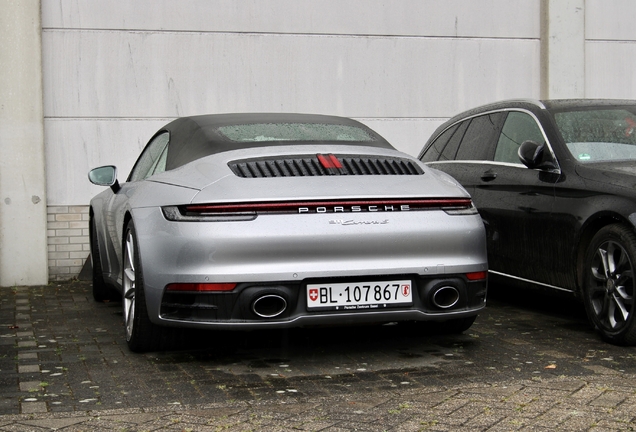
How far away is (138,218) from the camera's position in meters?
5.54

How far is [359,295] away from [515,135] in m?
2.75

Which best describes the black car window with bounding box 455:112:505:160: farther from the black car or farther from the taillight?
the taillight

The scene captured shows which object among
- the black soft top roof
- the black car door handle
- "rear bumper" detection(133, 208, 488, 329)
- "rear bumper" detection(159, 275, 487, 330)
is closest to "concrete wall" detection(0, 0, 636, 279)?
the black car door handle

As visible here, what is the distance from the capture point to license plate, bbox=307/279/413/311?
197 inches

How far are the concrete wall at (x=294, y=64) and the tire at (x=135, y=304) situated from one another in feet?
13.6

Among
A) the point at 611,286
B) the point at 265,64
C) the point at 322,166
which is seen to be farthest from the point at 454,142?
the point at 322,166

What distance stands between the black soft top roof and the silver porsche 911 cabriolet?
15 centimetres

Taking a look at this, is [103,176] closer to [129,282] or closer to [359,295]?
[129,282]

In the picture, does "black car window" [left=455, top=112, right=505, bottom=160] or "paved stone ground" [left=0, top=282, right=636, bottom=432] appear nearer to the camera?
"paved stone ground" [left=0, top=282, right=636, bottom=432]

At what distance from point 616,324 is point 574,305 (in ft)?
6.34

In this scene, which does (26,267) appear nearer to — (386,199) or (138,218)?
(138,218)

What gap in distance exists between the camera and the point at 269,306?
16.5 feet

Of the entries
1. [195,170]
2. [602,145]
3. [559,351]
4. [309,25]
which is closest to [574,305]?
[602,145]

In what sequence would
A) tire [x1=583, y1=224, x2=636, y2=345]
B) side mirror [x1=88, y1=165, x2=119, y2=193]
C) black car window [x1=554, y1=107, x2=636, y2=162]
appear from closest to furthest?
tire [x1=583, y1=224, x2=636, y2=345]
black car window [x1=554, y1=107, x2=636, y2=162]
side mirror [x1=88, y1=165, x2=119, y2=193]
